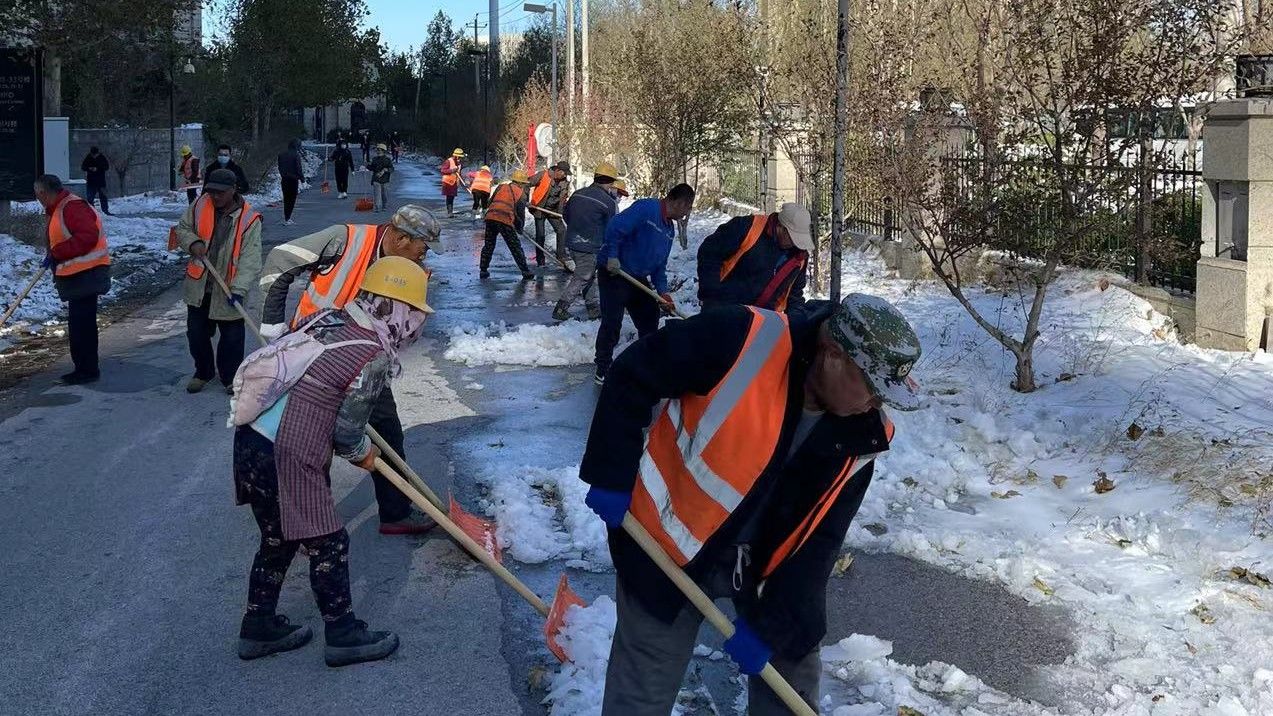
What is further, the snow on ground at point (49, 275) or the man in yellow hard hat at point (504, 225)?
the man in yellow hard hat at point (504, 225)

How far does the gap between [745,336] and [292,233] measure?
23.4 metres

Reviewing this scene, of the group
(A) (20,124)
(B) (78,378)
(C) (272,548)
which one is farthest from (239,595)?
(A) (20,124)

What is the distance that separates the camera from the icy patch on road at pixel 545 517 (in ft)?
19.5

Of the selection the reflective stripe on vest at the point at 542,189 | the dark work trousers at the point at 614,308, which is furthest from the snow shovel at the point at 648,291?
the reflective stripe on vest at the point at 542,189

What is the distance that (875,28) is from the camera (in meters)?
12.6

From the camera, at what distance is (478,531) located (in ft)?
19.9

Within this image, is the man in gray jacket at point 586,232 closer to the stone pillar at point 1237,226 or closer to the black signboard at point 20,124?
the stone pillar at point 1237,226

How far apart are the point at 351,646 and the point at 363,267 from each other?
7.30ft

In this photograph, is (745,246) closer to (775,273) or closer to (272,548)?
(775,273)

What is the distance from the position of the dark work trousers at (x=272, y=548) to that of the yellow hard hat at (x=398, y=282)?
26.3 inches

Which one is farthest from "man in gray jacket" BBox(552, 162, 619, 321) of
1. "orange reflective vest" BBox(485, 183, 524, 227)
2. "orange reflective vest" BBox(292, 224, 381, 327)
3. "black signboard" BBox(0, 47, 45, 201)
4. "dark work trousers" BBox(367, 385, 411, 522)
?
"black signboard" BBox(0, 47, 45, 201)

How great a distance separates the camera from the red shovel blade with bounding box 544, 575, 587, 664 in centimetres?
470

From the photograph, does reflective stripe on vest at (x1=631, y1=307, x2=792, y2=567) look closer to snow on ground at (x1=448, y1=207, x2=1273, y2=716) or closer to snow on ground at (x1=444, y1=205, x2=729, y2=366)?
snow on ground at (x1=448, y1=207, x2=1273, y2=716)

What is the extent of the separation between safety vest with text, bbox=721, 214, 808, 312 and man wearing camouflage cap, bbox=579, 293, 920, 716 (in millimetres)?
4204
